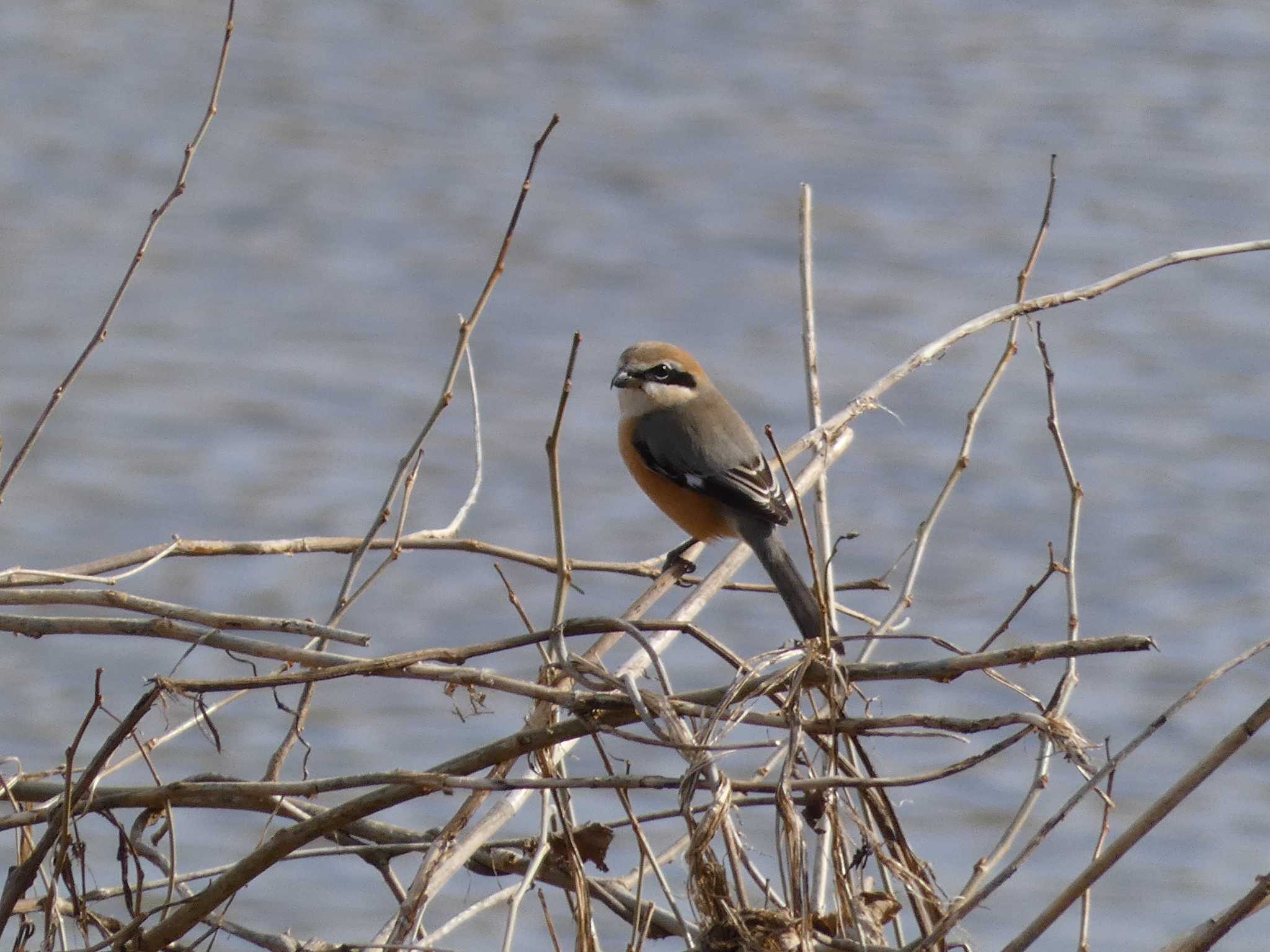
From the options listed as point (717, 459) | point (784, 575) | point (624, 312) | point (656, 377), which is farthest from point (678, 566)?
point (624, 312)

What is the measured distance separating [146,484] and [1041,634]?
408cm

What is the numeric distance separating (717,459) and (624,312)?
393 cm

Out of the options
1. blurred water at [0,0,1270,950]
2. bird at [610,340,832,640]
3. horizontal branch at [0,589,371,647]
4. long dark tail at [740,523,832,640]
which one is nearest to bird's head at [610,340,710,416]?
bird at [610,340,832,640]

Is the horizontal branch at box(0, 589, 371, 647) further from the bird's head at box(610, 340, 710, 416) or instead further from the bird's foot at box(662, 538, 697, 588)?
the bird's head at box(610, 340, 710, 416)

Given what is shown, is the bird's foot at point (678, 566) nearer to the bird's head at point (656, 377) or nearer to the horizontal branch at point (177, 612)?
the bird's head at point (656, 377)

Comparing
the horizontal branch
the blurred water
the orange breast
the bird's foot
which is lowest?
the horizontal branch

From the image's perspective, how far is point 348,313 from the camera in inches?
380

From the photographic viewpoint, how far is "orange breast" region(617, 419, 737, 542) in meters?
5.46

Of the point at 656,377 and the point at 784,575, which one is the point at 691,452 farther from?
the point at 784,575

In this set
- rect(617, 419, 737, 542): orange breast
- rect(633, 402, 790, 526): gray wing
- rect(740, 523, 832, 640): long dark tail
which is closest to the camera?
rect(740, 523, 832, 640): long dark tail

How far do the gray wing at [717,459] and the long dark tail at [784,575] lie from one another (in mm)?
74

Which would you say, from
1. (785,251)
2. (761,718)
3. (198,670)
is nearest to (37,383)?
(198,670)

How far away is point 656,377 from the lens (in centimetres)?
577

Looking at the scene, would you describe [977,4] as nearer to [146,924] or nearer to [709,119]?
[709,119]
